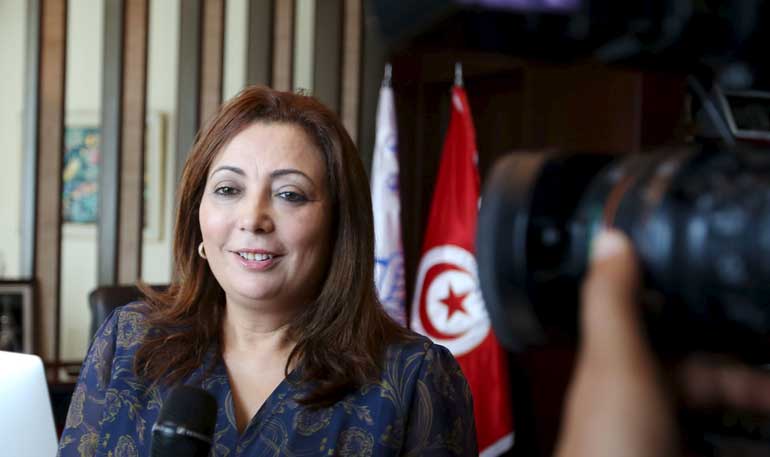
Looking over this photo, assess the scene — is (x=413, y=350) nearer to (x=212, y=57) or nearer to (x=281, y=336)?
(x=281, y=336)

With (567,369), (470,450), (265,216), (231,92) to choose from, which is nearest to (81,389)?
(265,216)

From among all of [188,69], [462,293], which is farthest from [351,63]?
[462,293]

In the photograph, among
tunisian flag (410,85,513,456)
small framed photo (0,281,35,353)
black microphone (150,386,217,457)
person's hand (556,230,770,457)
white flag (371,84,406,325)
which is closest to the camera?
person's hand (556,230,770,457)

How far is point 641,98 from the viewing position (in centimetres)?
282

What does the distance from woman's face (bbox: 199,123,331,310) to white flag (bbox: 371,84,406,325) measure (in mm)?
1509

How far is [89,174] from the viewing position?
16.1 ft

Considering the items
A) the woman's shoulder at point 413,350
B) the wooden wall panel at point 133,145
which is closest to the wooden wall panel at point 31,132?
the wooden wall panel at point 133,145

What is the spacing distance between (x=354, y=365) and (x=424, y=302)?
1.53 m

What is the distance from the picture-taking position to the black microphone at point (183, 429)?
105 centimetres

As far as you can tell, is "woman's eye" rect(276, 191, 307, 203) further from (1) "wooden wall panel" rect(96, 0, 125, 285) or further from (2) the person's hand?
(1) "wooden wall panel" rect(96, 0, 125, 285)

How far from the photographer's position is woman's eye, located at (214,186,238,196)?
193 centimetres

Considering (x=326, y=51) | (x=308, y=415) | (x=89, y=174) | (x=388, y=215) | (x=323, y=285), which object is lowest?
(x=308, y=415)

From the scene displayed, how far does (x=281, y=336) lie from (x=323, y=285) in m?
0.13

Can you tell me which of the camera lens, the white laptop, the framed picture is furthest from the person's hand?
the framed picture
